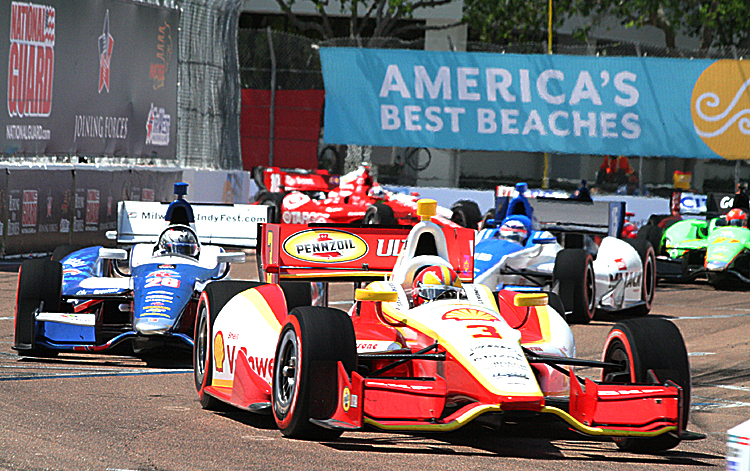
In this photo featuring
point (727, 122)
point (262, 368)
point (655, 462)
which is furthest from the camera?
point (727, 122)

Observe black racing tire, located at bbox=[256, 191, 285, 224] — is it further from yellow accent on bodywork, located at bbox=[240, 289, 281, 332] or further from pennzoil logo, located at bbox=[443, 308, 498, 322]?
pennzoil logo, located at bbox=[443, 308, 498, 322]

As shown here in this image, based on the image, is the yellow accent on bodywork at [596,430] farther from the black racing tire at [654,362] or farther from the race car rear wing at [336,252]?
the race car rear wing at [336,252]

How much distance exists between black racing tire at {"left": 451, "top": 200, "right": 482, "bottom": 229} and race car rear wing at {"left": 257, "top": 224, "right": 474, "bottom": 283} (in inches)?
554

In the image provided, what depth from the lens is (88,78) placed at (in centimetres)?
2061

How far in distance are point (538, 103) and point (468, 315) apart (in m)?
18.7

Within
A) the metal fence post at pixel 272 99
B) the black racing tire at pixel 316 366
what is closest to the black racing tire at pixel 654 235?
the metal fence post at pixel 272 99

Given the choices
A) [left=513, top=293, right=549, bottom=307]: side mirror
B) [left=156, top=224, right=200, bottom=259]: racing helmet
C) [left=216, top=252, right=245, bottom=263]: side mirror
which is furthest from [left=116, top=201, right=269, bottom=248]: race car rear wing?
[left=513, top=293, right=549, bottom=307]: side mirror

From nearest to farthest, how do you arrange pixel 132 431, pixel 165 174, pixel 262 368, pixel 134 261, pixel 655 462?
pixel 655 462, pixel 132 431, pixel 262 368, pixel 134 261, pixel 165 174

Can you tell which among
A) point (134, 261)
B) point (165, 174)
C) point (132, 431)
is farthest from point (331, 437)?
point (165, 174)

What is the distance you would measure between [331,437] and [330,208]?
1634cm

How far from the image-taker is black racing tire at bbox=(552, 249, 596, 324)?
12.6 meters

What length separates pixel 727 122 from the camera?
23984 millimetres

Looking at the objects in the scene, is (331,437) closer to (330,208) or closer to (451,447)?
(451,447)

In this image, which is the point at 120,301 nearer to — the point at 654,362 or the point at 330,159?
the point at 654,362
